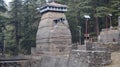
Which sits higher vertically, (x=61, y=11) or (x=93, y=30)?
(x=61, y=11)

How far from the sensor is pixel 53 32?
3609 centimetres

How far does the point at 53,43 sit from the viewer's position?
3550 cm

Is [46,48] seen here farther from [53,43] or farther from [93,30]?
[93,30]

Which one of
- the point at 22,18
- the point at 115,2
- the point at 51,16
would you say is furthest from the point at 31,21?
the point at 115,2

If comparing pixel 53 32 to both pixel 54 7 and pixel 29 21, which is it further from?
pixel 29 21

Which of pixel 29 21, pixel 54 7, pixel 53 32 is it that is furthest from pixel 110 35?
pixel 29 21

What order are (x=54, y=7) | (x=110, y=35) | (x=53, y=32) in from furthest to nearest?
(x=54, y=7) → (x=53, y=32) → (x=110, y=35)

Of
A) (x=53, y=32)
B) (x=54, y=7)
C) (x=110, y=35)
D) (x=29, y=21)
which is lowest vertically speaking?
(x=53, y=32)

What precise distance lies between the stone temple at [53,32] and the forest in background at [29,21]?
641cm

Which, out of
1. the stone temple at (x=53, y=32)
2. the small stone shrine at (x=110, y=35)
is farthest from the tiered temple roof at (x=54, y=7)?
the small stone shrine at (x=110, y=35)

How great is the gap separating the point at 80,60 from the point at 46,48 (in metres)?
17.1

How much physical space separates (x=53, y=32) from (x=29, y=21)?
1111 cm

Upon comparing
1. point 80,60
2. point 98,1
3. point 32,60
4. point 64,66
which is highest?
point 98,1

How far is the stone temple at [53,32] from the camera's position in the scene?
1397 inches
